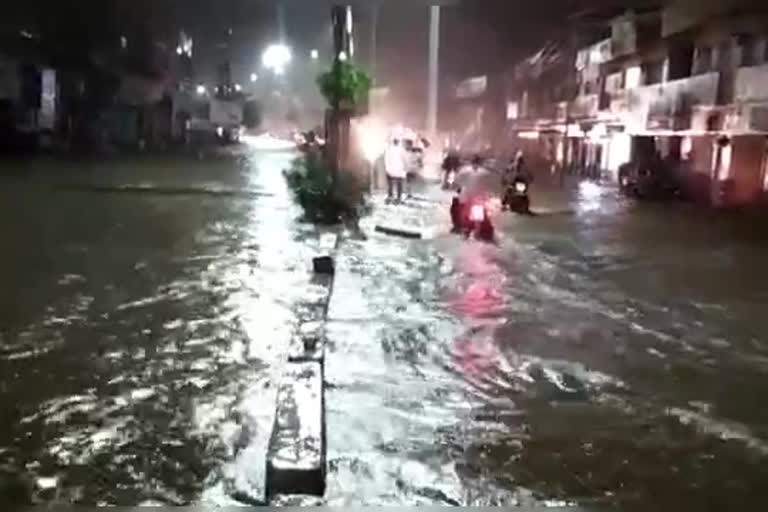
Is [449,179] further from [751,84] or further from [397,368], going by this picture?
[397,368]

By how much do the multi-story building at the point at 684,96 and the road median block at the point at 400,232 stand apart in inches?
443

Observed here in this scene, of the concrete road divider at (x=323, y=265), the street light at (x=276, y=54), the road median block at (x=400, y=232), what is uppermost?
the street light at (x=276, y=54)

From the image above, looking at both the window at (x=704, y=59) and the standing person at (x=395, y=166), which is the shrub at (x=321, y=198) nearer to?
the standing person at (x=395, y=166)

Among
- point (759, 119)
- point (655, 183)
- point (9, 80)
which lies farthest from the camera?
point (9, 80)

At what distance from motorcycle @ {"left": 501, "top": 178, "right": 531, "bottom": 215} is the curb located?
52.2ft

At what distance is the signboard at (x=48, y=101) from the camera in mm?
43131

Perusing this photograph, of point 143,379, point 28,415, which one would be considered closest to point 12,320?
point 143,379

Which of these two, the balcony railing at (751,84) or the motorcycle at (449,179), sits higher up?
the balcony railing at (751,84)

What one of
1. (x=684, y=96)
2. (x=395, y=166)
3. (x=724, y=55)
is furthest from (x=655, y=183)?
(x=395, y=166)

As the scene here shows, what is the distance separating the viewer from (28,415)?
21.8ft

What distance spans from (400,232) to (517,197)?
6.56 meters

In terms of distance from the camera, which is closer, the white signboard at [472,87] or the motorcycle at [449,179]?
the motorcycle at [449,179]

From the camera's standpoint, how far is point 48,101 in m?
43.9

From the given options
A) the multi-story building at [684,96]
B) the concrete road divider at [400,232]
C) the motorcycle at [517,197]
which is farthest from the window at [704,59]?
the concrete road divider at [400,232]
